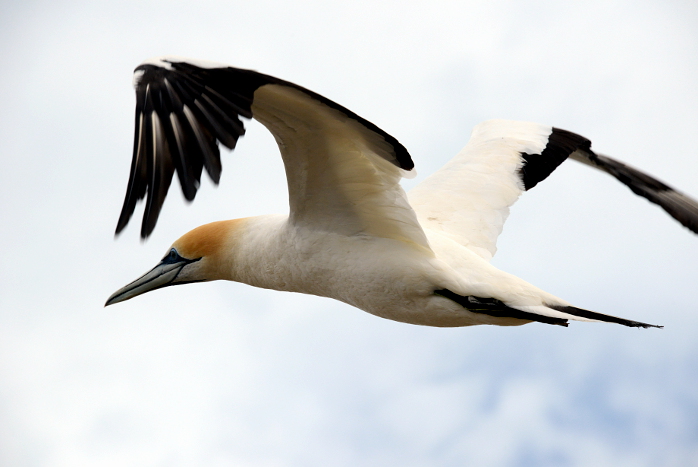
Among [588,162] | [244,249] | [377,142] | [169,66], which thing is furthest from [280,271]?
[588,162]

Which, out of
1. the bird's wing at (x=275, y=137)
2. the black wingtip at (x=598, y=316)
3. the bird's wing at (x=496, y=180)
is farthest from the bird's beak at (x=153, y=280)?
the black wingtip at (x=598, y=316)

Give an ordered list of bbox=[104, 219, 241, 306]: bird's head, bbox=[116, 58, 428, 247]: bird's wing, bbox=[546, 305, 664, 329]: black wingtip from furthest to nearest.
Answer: bbox=[104, 219, 241, 306]: bird's head
bbox=[546, 305, 664, 329]: black wingtip
bbox=[116, 58, 428, 247]: bird's wing

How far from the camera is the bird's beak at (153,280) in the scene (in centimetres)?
802

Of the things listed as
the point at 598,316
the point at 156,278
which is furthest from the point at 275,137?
the point at 156,278

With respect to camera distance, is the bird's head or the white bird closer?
the white bird

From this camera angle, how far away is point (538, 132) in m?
9.15

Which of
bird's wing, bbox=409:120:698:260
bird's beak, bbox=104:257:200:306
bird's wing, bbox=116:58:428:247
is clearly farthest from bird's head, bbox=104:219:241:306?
bird's wing, bbox=409:120:698:260

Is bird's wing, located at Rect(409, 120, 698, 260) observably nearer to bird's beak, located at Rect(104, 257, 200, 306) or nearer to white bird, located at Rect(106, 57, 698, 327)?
white bird, located at Rect(106, 57, 698, 327)

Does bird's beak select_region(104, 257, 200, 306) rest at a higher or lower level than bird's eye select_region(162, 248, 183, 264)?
lower

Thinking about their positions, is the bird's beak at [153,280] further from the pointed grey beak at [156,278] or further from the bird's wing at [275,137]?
the bird's wing at [275,137]

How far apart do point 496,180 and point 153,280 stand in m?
3.31

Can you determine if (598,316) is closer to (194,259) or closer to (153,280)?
(194,259)

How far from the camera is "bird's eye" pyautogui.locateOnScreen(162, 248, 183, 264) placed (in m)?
8.00

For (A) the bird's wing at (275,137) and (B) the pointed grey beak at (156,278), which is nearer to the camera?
(A) the bird's wing at (275,137)
